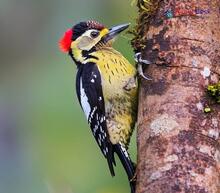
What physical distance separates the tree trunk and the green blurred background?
2.11ft

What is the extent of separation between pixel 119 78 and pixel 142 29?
55 cm

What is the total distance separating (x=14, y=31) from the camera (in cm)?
580

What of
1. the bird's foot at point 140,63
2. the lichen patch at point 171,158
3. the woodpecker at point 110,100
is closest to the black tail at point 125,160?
the woodpecker at point 110,100

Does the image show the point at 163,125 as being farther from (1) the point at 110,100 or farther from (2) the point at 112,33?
(2) the point at 112,33

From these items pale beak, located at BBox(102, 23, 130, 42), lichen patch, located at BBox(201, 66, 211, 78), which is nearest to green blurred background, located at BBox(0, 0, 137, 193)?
pale beak, located at BBox(102, 23, 130, 42)

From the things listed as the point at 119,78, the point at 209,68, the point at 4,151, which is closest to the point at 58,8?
the point at 4,151

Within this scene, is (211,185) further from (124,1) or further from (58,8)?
(58,8)

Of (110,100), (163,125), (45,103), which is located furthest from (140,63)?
(45,103)

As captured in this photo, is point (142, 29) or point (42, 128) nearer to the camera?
point (142, 29)

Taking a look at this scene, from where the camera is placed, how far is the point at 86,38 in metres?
4.17

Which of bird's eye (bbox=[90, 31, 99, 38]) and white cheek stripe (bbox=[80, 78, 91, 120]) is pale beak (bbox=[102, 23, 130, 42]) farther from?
white cheek stripe (bbox=[80, 78, 91, 120])

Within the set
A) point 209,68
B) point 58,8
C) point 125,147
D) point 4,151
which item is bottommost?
point 4,151

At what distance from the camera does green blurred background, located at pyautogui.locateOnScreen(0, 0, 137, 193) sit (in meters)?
4.20

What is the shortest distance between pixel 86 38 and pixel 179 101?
1.56m
